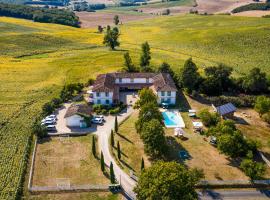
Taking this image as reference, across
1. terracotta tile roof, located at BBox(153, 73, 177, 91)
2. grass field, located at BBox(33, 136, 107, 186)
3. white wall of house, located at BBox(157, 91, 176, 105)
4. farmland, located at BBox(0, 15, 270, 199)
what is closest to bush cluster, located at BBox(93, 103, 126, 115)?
white wall of house, located at BBox(157, 91, 176, 105)

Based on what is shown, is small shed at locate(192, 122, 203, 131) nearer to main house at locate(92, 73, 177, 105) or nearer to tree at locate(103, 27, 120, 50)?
main house at locate(92, 73, 177, 105)

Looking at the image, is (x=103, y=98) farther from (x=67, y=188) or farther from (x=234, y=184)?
(x=234, y=184)

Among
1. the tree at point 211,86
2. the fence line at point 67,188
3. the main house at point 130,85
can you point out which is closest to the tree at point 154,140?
the fence line at point 67,188

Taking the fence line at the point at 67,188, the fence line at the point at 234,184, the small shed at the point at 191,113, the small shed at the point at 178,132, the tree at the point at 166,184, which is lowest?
the fence line at the point at 67,188

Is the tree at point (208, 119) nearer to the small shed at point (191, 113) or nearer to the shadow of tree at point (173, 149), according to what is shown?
the small shed at point (191, 113)

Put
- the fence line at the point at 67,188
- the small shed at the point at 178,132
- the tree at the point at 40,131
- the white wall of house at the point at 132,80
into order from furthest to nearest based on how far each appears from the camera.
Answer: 1. the white wall of house at the point at 132,80
2. the small shed at the point at 178,132
3. the tree at the point at 40,131
4. the fence line at the point at 67,188

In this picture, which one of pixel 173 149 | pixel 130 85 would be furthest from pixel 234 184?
pixel 130 85
